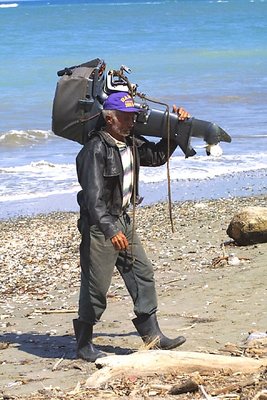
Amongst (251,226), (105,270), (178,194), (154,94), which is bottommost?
(178,194)

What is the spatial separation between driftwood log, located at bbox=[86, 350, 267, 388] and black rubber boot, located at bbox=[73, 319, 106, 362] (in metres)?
0.85

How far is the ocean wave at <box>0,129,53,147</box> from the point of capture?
2144 centimetres

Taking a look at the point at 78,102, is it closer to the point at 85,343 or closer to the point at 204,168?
the point at 85,343

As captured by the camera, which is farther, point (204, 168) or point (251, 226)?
point (204, 168)

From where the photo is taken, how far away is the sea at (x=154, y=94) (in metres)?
15.8

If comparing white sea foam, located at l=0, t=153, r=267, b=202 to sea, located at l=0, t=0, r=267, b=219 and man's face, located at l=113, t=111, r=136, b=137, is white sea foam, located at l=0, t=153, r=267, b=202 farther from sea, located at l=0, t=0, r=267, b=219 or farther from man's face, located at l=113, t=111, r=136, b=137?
man's face, located at l=113, t=111, r=136, b=137

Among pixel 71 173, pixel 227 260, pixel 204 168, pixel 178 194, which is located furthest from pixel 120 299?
pixel 204 168

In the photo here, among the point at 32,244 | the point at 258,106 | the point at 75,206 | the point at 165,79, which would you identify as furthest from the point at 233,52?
the point at 32,244

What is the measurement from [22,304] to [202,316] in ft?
6.36

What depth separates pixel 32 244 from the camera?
454 inches

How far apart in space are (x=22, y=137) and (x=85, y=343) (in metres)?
15.6

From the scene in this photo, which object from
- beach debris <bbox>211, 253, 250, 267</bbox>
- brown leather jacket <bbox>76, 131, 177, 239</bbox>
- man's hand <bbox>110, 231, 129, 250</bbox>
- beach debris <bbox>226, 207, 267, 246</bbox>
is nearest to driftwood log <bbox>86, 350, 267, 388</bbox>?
man's hand <bbox>110, 231, 129, 250</bbox>

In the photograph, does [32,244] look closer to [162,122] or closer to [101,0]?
[162,122]

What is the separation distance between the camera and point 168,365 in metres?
5.66
